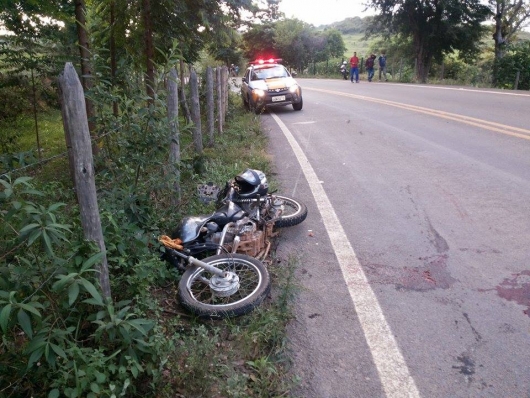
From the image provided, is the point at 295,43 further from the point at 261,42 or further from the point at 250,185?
the point at 250,185

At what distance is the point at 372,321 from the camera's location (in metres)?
3.52

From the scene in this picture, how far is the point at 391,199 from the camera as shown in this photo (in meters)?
6.07

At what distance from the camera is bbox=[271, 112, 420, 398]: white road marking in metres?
2.91

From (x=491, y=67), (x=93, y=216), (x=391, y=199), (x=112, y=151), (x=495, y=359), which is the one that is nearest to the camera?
(x=93, y=216)

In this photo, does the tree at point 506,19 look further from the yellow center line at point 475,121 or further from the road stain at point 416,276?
the road stain at point 416,276

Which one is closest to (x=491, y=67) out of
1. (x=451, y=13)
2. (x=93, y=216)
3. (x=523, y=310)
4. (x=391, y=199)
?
(x=451, y=13)

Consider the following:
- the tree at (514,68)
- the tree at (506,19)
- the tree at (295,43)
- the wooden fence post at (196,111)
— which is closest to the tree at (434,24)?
the tree at (506,19)

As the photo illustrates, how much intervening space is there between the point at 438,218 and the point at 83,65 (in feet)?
17.3

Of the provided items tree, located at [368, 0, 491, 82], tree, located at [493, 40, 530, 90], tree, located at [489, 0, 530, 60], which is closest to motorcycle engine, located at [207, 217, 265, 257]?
tree, located at [493, 40, 530, 90]

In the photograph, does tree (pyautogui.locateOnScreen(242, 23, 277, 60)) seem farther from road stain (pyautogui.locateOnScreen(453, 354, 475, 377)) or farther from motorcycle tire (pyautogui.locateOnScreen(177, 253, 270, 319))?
road stain (pyautogui.locateOnScreen(453, 354, 475, 377))

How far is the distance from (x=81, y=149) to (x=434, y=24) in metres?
31.5

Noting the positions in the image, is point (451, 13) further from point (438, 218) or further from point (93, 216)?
point (93, 216)

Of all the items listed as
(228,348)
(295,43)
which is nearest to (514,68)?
(228,348)

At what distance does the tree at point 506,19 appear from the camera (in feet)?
89.5
